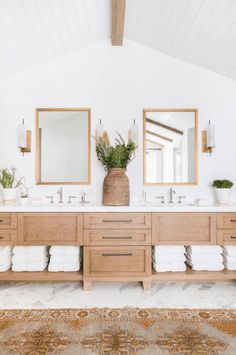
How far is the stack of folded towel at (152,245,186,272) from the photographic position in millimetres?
2559

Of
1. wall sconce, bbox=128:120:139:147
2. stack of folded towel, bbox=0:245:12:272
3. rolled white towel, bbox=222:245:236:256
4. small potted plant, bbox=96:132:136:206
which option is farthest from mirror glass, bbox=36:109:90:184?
rolled white towel, bbox=222:245:236:256

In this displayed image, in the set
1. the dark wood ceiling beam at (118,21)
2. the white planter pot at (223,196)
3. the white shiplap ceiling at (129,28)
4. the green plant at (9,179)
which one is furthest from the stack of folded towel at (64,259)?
the dark wood ceiling beam at (118,21)

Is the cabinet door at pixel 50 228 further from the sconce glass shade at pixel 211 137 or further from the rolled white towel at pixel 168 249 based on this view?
the sconce glass shade at pixel 211 137

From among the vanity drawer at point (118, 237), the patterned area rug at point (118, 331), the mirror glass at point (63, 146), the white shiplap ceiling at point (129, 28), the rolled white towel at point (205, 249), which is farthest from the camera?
the mirror glass at point (63, 146)

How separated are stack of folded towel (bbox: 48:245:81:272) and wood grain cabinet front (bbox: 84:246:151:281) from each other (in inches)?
5.3

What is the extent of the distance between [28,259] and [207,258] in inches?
69.2

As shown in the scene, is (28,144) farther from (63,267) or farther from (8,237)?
(63,267)

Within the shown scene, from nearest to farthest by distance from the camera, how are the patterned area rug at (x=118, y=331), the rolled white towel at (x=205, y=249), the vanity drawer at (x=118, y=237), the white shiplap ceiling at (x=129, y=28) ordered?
the patterned area rug at (x=118, y=331)
the white shiplap ceiling at (x=129, y=28)
the vanity drawer at (x=118, y=237)
the rolled white towel at (x=205, y=249)

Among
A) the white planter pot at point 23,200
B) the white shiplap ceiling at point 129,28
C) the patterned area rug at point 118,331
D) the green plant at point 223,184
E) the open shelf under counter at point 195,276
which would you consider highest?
the white shiplap ceiling at point 129,28

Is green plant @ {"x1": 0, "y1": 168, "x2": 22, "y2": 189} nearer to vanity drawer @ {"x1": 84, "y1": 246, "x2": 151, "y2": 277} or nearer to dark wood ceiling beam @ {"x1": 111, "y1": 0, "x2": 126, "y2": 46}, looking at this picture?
vanity drawer @ {"x1": 84, "y1": 246, "x2": 151, "y2": 277}

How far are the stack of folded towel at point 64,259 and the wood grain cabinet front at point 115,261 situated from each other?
0.14 meters

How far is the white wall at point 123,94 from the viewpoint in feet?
9.89

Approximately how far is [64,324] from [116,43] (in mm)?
2860

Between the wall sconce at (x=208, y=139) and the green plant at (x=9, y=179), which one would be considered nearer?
the green plant at (x=9, y=179)
